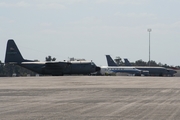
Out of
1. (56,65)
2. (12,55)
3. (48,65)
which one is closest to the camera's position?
(12,55)

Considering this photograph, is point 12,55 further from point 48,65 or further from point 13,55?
point 48,65

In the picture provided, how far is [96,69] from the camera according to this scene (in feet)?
269

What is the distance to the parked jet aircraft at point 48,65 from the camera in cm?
7994

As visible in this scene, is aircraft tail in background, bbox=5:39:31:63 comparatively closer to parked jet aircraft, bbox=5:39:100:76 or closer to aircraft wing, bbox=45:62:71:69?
parked jet aircraft, bbox=5:39:100:76

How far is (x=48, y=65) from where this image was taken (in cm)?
8112

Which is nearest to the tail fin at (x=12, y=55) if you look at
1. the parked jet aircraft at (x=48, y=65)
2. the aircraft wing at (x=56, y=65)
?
the parked jet aircraft at (x=48, y=65)

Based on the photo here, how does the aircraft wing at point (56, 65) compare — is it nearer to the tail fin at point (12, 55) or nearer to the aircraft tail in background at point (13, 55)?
the aircraft tail in background at point (13, 55)

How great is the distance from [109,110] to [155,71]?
10843 centimetres

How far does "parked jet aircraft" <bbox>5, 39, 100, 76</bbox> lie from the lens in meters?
79.9

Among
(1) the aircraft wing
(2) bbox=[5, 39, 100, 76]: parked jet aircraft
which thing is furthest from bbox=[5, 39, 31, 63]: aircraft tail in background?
(1) the aircraft wing

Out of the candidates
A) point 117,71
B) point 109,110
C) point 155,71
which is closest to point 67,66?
point 117,71

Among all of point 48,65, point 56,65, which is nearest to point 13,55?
point 48,65

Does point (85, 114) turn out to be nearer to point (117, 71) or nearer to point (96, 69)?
point (96, 69)

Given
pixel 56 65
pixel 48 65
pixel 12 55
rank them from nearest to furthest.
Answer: pixel 12 55
pixel 56 65
pixel 48 65
